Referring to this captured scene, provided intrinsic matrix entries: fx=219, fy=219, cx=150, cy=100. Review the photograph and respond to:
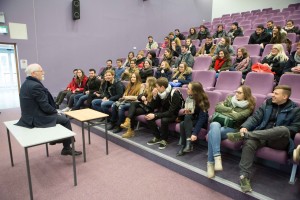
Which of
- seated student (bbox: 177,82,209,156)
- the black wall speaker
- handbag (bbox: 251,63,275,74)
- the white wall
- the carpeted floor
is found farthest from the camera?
the white wall

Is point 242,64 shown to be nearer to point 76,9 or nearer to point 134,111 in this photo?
point 134,111

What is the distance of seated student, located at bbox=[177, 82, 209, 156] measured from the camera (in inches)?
100

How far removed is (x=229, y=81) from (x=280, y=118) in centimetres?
132

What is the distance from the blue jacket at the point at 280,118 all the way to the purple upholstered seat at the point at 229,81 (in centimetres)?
97

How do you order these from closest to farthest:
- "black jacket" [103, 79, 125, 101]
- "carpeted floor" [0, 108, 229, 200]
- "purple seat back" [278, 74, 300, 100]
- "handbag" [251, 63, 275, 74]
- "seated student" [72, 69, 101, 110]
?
"carpeted floor" [0, 108, 229, 200] < "purple seat back" [278, 74, 300, 100] < "handbag" [251, 63, 275, 74] < "black jacket" [103, 79, 125, 101] < "seated student" [72, 69, 101, 110]

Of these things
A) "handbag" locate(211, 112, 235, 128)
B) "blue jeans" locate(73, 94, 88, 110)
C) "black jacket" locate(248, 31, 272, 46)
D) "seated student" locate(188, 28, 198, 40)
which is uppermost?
"seated student" locate(188, 28, 198, 40)

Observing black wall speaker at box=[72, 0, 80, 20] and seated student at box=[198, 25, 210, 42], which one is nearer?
black wall speaker at box=[72, 0, 80, 20]

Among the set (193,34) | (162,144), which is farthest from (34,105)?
(193,34)

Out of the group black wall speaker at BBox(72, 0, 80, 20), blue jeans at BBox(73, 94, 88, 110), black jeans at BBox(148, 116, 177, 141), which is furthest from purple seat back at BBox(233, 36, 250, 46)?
black wall speaker at BBox(72, 0, 80, 20)

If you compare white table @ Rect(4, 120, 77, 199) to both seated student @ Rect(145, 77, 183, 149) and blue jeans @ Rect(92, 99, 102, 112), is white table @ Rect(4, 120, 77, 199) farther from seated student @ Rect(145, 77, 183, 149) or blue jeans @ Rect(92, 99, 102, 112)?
blue jeans @ Rect(92, 99, 102, 112)

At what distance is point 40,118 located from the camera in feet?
7.61

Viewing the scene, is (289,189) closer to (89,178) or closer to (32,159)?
(89,178)

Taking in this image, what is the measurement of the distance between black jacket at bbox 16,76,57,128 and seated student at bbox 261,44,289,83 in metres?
3.24

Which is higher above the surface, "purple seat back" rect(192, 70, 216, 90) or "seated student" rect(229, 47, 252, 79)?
"seated student" rect(229, 47, 252, 79)
